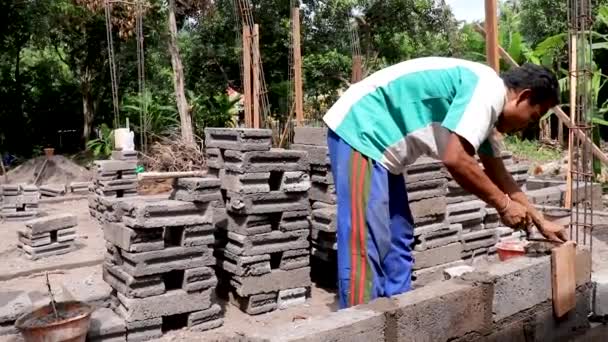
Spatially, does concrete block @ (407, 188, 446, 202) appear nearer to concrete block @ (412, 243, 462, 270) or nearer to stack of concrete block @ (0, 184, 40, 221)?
concrete block @ (412, 243, 462, 270)

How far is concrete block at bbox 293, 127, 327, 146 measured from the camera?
6238 mm

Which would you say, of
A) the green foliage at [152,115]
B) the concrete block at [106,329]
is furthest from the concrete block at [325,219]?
the green foliage at [152,115]

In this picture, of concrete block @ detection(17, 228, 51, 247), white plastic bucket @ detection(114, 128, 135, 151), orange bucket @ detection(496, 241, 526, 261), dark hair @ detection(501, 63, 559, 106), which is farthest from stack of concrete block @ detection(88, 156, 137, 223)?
dark hair @ detection(501, 63, 559, 106)

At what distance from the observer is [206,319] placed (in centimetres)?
523

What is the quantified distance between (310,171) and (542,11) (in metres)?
16.6

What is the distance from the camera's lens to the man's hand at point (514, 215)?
2.94 metres

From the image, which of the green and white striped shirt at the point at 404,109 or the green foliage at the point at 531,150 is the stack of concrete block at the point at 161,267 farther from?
the green foliage at the point at 531,150

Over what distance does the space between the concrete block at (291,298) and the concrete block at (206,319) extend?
0.64 meters

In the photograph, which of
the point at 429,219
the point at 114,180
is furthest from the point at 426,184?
the point at 114,180

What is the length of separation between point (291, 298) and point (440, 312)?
123 inches

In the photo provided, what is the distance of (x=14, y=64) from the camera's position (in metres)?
21.3

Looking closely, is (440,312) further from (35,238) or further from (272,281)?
(35,238)

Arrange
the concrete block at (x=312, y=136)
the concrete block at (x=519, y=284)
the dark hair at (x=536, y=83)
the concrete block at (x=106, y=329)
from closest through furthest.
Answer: the dark hair at (x=536, y=83) → the concrete block at (x=519, y=284) → the concrete block at (x=106, y=329) → the concrete block at (x=312, y=136)

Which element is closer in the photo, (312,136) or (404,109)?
(404,109)
